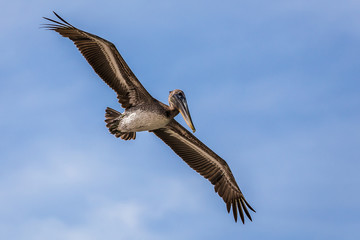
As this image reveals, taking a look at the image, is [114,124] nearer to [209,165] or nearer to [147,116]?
[147,116]

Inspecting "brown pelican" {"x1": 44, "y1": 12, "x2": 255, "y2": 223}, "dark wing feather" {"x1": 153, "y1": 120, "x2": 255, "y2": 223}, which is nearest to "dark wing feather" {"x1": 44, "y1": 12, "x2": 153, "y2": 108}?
"brown pelican" {"x1": 44, "y1": 12, "x2": 255, "y2": 223}

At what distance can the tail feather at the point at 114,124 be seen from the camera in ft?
46.5

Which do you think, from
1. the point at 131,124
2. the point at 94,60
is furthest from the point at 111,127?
the point at 94,60

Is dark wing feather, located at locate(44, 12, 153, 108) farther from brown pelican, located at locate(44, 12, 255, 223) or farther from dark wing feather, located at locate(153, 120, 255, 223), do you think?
dark wing feather, located at locate(153, 120, 255, 223)

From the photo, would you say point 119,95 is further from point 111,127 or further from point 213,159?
point 213,159

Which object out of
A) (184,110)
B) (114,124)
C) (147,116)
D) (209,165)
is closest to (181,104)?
(184,110)

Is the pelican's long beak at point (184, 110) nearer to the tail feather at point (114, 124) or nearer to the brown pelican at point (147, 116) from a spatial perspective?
the brown pelican at point (147, 116)

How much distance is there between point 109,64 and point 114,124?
5.28 ft

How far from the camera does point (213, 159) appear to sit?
49.8 ft

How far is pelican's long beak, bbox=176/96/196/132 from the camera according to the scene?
13430 mm

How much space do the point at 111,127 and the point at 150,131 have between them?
111cm

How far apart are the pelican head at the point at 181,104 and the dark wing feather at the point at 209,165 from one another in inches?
55.6

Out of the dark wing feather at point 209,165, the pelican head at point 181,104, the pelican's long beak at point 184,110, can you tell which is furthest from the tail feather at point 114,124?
the pelican's long beak at point 184,110

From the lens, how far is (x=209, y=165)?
15.3 m
